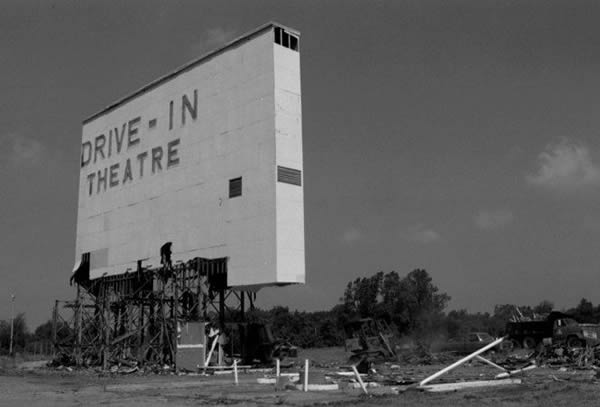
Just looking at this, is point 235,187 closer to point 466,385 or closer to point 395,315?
point 466,385

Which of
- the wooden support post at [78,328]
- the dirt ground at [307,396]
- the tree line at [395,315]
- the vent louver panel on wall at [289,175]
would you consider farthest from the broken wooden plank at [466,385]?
the tree line at [395,315]

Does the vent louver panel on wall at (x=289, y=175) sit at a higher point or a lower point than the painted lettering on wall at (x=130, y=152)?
lower

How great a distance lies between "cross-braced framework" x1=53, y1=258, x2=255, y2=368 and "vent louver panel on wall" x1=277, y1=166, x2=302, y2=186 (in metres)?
5.57

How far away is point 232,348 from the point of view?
125 feet

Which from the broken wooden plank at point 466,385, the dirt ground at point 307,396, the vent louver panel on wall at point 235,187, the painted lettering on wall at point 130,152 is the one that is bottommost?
the dirt ground at point 307,396

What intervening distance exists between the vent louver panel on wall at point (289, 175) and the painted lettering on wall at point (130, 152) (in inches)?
322

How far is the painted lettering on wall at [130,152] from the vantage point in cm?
3994

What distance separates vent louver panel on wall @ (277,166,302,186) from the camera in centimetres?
3288

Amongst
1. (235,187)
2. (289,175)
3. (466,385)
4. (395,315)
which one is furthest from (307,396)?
(395,315)

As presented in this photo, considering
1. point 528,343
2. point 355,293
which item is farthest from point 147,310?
point 355,293

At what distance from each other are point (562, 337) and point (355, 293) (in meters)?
49.6

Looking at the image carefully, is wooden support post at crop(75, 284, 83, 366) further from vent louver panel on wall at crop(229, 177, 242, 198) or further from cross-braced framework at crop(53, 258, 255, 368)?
vent louver panel on wall at crop(229, 177, 242, 198)

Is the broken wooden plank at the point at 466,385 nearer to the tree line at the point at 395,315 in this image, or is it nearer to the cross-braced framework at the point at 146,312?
the cross-braced framework at the point at 146,312

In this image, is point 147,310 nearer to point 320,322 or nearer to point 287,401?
point 287,401
